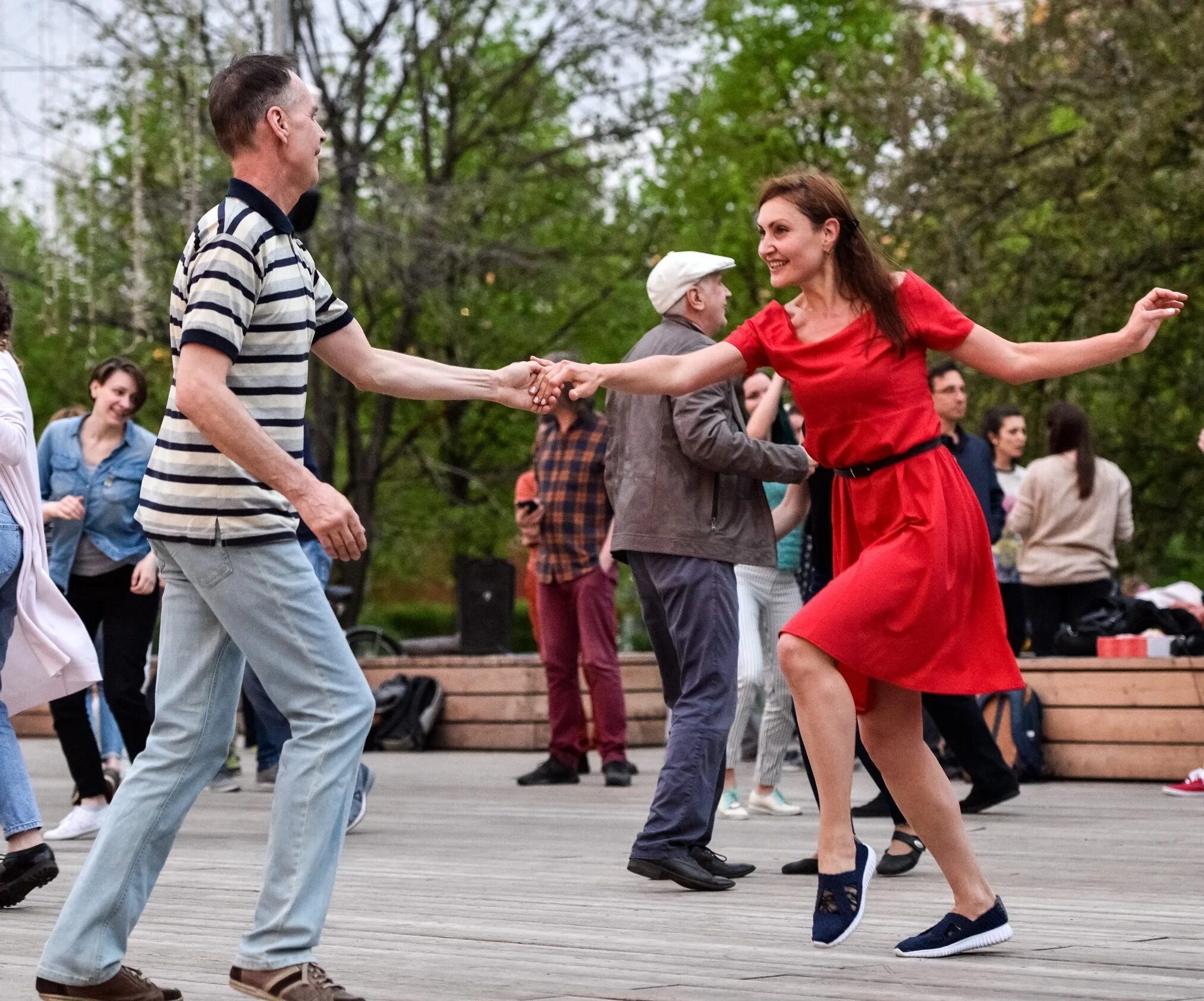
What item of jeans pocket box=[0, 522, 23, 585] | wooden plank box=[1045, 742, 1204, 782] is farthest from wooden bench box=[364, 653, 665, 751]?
jeans pocket box=[0, 522, 23, 585]

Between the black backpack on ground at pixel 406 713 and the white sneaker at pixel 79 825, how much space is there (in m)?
5.74

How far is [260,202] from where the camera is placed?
13.0 ft

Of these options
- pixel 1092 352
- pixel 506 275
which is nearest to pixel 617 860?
pixel 1092 352

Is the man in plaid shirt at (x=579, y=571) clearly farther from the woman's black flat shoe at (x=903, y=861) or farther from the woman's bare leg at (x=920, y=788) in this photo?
the woman's bare leg at (x=920, y=788)

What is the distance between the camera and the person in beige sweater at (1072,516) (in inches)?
430

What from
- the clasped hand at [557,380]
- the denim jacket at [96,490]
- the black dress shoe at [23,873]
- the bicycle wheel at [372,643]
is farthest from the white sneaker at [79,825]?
the bicycle wheel at [372,643]

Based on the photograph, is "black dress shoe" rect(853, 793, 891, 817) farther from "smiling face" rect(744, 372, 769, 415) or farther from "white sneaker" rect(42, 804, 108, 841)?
"white sneaker" rect(42, 804, 108, 841)

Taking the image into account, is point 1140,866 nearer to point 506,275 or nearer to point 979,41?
point 979,41

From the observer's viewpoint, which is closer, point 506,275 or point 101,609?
point 101,609

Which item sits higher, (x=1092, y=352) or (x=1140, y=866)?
(x=1092, y=352)

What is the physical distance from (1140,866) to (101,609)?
4.87 m

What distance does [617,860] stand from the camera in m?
6.88

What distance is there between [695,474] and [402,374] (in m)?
2.12

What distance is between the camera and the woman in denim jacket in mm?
8570
